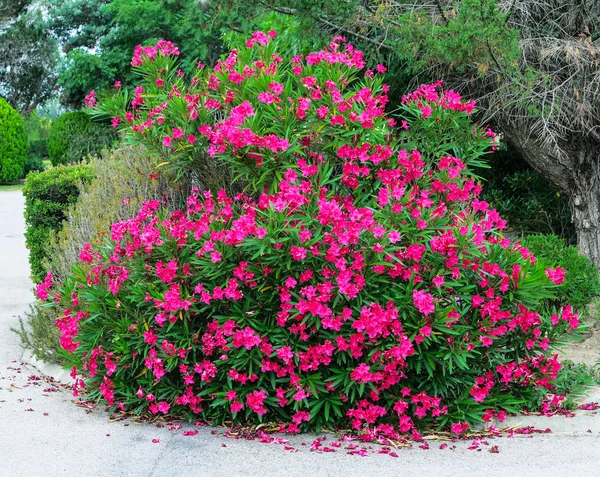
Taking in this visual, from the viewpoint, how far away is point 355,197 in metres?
4.49

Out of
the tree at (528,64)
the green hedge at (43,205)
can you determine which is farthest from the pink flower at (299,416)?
the green hedge at (43,205)

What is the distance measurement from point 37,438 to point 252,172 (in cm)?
203

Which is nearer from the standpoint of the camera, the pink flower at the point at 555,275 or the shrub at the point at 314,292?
the shrub at the point at 314,292

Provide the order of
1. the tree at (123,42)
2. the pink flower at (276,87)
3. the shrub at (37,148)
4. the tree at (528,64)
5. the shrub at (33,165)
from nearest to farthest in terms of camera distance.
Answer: the pink flower at (276,87) < the tree at (528,64) < the tree at (123,42) < the shrub at (33,165) < the shrub at (37,148)

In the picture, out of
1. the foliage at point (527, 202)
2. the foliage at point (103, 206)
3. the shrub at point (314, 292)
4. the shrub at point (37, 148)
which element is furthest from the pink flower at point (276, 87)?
the shrub at point (37, 148)

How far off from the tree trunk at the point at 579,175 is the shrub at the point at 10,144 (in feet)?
64.3

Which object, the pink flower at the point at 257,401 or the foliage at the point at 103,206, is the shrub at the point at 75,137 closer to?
the foliage at the point at 103,206

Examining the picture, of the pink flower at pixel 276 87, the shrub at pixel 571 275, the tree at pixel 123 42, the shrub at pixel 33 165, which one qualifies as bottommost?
the shrub at pixel 33 165

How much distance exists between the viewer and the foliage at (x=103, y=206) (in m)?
5.46

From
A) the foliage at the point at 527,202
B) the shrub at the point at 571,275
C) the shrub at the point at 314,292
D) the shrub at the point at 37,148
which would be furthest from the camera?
the shrub at the point at 37,148

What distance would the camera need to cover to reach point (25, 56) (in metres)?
32.4

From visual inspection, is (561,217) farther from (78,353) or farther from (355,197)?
(78,353)

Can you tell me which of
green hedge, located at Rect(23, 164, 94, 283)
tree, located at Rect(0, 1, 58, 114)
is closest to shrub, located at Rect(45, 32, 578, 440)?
green hedge, located at Rect(23, 164, 94, 283)

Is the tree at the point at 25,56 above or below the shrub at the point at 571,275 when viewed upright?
above
